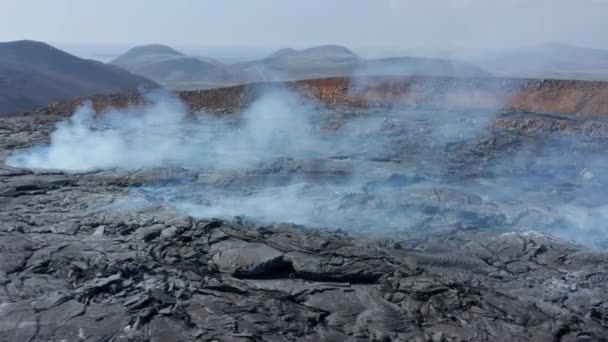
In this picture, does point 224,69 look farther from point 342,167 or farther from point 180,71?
point 342,167

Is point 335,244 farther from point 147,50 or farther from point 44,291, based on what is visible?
point 147,50

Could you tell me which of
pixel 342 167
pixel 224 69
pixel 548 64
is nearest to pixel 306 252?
pixel 342 167

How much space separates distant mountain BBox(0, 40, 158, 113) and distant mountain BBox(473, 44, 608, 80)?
1535 inches

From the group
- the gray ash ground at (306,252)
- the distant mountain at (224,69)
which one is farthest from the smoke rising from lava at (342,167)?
the distant mountain at (224,69)

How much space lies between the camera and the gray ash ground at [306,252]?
7043 millimetres

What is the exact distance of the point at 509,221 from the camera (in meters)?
10.7

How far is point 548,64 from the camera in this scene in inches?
3322

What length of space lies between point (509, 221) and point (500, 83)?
1786 centimetres

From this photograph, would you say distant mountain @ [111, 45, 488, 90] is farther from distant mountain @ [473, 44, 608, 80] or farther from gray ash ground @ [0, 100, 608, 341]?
gray ash ground @ [0, 100, 608, 341]

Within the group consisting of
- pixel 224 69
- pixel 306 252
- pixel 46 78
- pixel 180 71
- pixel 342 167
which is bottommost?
pixel 306 252

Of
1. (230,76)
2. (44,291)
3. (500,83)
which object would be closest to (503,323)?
(44,291)

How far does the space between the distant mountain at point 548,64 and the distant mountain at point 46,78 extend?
3899cm

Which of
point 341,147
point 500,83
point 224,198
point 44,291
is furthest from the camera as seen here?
point 500,83

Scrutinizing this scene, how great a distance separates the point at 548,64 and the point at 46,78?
249ft
